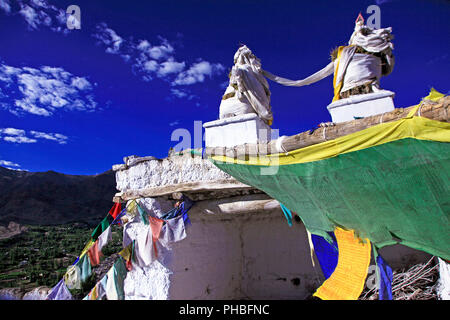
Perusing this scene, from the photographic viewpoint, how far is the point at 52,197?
15.5 metres

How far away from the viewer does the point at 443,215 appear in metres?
1.52

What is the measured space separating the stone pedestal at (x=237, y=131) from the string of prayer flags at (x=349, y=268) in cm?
125

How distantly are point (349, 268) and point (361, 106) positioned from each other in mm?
1486

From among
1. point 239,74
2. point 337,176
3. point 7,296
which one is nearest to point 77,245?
point 7,296

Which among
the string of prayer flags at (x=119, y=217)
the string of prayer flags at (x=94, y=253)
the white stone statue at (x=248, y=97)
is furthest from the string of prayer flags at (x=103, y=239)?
the white stone statue at (x=248, y=97)

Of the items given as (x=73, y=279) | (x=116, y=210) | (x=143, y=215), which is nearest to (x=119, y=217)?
(x=116, y=210)

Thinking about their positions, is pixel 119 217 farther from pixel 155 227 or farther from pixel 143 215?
pixel 155 227

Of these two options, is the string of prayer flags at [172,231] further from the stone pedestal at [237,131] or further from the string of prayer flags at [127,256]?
the stone pedestal at [237,131]

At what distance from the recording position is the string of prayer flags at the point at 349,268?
212cm

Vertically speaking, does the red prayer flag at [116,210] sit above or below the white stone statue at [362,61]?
below

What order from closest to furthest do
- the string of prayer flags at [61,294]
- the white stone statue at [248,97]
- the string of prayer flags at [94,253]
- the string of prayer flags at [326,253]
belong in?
1. the string of prayer flags at [326,253]
2. the white stone statue at [248,97]
3. the string of prayer flags at [61,294]
4. the string of prayer flags at [94,253]
